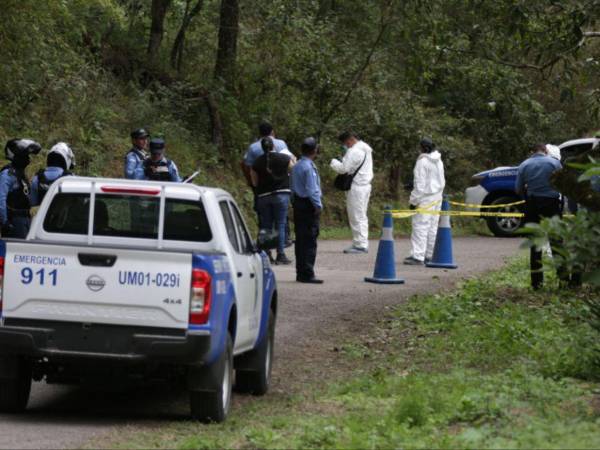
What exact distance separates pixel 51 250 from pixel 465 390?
10.4ft

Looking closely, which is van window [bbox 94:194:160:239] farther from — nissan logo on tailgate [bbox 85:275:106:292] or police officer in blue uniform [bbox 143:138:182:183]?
police officer in blue uniform [bbox 143:138:182:183]

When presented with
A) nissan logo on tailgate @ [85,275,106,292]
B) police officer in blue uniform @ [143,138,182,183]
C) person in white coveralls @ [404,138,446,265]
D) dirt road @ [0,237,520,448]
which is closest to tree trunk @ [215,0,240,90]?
dirt road @ [0,237,520,448]

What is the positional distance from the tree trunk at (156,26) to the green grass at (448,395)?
658 inches

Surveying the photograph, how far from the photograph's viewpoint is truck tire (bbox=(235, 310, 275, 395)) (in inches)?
436

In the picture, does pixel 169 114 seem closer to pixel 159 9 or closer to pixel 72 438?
pixel 159 9

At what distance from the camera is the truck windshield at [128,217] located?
33.5 ft

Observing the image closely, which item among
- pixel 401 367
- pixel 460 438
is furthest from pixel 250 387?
pixel 460 438

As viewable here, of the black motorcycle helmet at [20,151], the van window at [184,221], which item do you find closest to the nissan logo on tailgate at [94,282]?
the van window at [184,221]

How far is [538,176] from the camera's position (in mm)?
18016

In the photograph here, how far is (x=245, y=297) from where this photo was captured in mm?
10406

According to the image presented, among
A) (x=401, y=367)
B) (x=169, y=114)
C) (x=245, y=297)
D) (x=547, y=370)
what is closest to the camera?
(x=245, y=297)

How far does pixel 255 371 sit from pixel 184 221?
1.56 m

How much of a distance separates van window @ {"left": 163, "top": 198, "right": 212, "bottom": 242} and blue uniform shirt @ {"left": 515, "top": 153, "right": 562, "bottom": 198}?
28.5ft

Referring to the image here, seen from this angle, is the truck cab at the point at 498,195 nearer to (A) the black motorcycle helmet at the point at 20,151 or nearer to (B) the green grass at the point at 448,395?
(B) the green grass at the point at 448,395
